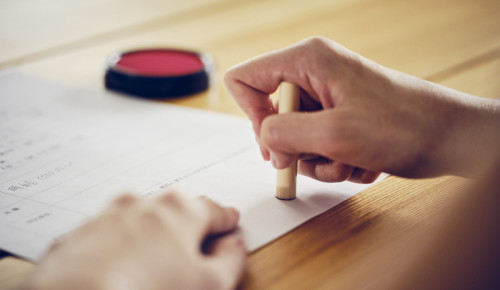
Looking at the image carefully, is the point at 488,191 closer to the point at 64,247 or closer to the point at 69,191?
the point at 64,247

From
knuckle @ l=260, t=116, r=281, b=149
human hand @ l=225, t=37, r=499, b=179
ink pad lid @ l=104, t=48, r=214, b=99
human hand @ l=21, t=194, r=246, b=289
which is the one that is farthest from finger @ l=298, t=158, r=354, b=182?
ink pad lid @ l=104, t=48, r=214, b=99

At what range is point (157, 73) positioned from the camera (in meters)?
1.08

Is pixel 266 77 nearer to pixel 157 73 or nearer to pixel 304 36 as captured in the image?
pixel 157 73

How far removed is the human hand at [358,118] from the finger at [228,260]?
0.46 feet

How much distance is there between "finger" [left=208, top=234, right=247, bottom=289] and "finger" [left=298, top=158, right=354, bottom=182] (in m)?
0.19

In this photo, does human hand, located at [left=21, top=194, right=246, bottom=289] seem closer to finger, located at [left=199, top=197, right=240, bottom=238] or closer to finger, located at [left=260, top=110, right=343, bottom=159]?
finger, located at [left=199, top=197, right=240, bottom=238]

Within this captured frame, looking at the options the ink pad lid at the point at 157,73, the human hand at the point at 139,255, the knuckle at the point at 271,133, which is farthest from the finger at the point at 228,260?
the ink pad lid at the point at 157,73

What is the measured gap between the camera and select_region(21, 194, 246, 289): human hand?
1.53ft

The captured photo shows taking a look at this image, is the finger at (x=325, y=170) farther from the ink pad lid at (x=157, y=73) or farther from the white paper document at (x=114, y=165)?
the ink pad lid at (x=157, y=73)

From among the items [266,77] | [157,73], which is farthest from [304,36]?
[266,77]

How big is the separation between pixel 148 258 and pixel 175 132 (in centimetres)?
46

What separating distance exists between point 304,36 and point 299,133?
2.57 ft

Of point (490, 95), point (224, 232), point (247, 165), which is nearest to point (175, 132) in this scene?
point (247, 165)

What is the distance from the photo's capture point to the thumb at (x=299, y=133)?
65 cm
